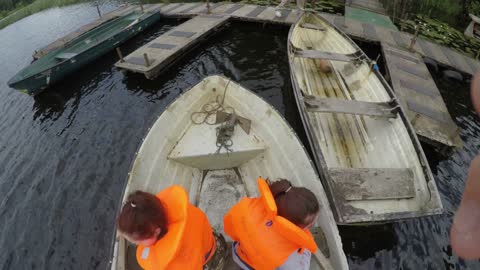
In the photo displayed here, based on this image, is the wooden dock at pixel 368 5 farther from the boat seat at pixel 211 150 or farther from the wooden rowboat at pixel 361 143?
the boat seat at pixel 211 150

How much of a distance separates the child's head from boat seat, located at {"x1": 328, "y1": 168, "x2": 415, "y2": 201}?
3334mm

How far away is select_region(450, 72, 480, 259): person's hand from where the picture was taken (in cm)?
79

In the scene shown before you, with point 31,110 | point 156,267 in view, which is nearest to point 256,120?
point 156,267

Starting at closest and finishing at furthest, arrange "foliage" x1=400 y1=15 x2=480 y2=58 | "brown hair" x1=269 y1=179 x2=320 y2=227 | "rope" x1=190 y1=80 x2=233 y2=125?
"brown hair" x1=269 y1=179 x2=320 y2=227 → "rope" x1=190 y1=80 x2=233 y2=125 → "foliage" x1=400 y1=15 x2=480 y2=58

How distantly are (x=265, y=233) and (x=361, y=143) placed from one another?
4.33 m

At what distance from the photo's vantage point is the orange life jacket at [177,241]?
2647 millimetres

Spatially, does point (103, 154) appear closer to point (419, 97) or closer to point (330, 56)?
point (330, 56)

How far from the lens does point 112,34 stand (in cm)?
1271

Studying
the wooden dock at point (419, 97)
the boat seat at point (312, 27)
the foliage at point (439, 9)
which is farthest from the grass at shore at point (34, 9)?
the wooden dock at point (419, 97)

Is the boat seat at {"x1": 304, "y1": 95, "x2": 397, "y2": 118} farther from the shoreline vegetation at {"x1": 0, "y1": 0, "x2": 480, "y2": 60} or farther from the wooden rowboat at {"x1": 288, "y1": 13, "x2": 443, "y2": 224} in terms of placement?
the shoreline vegetation at {"x1": 0, "y1": 0, "x2": 480, "y2": 60}

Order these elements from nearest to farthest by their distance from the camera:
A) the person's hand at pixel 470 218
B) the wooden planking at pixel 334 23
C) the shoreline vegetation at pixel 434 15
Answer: the person's hand at pixel 470 218 < the wooden planking at pixel 334 23 < the shoreline vegetation at pixel 434 15

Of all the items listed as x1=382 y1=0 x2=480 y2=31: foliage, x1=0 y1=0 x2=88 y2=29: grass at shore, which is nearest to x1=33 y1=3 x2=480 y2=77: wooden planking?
x1=382 y1=0 x2=480 y2=31: foliage

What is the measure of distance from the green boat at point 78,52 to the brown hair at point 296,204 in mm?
10770

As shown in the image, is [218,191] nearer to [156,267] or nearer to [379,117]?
[156,267]
